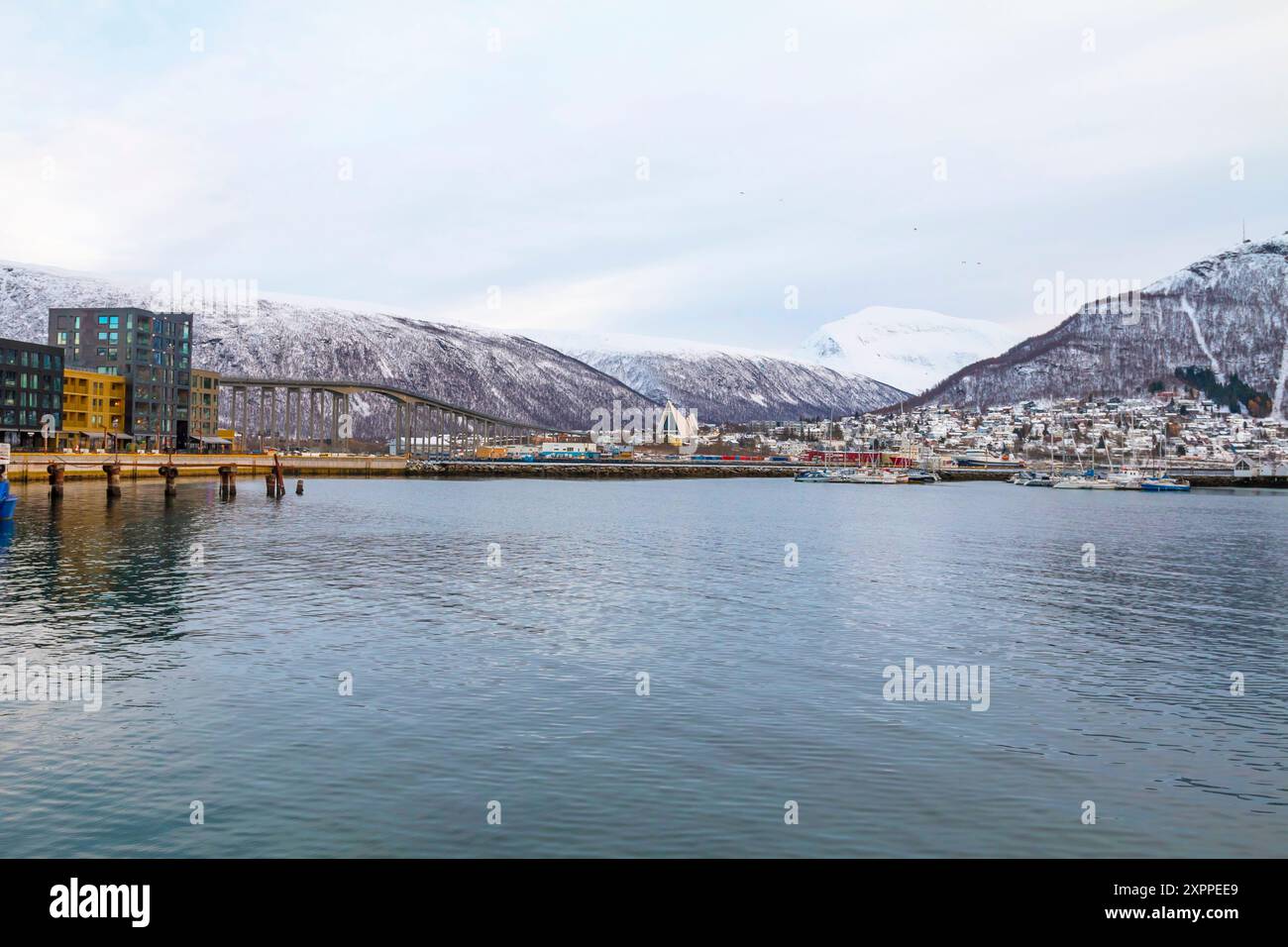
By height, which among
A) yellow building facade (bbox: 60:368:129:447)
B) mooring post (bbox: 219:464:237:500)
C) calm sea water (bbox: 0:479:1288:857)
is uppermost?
yellow building facade (bbox: 60:368:129:447)

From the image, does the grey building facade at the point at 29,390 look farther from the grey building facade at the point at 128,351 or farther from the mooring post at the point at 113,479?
the mooring post at the point at 113,479

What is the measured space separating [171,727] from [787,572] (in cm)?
3848

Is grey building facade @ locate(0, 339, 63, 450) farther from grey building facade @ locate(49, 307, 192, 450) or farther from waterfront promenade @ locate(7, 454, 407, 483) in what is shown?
grey building facade @ locate(49, 307, 192, 450)

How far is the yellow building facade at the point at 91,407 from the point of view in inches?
6688

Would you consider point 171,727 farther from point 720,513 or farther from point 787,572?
point 720,513

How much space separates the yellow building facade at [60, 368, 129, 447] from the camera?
170 metres

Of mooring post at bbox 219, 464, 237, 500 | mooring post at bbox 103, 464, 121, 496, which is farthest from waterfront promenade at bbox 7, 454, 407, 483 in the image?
mooring post at bbox 103, 464, 121, 496

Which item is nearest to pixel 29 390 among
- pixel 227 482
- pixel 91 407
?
pixel 91 407

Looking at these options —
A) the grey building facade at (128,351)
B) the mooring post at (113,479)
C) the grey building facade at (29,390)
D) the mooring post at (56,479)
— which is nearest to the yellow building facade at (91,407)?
the grey building facade at (128,351)

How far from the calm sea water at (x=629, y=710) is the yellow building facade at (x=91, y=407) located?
400 ft

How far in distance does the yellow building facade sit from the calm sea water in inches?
4797

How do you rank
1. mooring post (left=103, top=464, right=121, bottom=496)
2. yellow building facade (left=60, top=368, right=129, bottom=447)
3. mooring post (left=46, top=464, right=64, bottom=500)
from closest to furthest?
mooring post (left=46, top=464, right=64, bottom=500) < mooring post (left=103, top=464, right=121, bottom=496) < yellow building facade (left=60, top=368, right=129, bottom=447)
